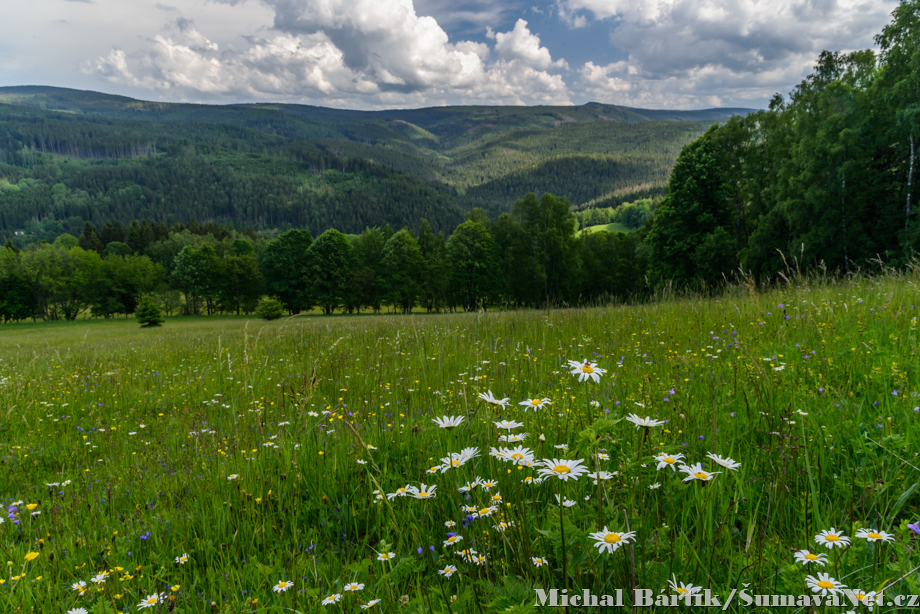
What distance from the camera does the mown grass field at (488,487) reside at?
1540mm

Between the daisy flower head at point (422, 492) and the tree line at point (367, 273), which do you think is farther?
the tree line at point (367, 273)

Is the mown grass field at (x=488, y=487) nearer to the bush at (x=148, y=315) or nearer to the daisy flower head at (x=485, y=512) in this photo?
the daisy flower head at (x=485, y=512)

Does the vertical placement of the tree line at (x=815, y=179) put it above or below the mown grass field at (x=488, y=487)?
above

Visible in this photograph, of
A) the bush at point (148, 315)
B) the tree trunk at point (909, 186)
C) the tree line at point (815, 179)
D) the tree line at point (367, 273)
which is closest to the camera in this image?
the tree trunk at point (909, 186)

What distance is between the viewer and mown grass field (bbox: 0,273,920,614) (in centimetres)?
154

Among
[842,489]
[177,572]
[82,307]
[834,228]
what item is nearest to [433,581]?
[177,572]

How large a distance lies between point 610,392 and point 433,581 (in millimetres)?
2494

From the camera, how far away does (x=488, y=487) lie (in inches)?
76.9

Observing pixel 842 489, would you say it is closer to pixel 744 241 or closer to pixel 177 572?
pixel 177 572

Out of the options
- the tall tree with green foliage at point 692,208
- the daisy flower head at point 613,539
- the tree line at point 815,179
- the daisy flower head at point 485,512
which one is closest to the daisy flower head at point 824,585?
the daisy flower head at point 613,539

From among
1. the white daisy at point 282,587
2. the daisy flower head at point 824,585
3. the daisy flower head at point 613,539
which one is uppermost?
the daisy flower head at point 613,539

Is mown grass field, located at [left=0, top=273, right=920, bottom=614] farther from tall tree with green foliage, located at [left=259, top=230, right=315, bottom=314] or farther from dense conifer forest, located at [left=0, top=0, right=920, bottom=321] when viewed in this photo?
tall tree with green foliage, located at [left=259, top=230, right=315, bottom=314]

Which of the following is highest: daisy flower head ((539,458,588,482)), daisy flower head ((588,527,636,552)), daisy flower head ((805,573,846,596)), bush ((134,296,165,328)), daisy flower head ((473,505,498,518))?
daisy flower head ((539,458,588,482))

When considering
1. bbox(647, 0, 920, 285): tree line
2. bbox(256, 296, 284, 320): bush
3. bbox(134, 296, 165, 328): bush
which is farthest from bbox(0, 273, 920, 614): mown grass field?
bbox(134, 296, 165, 328): bush
